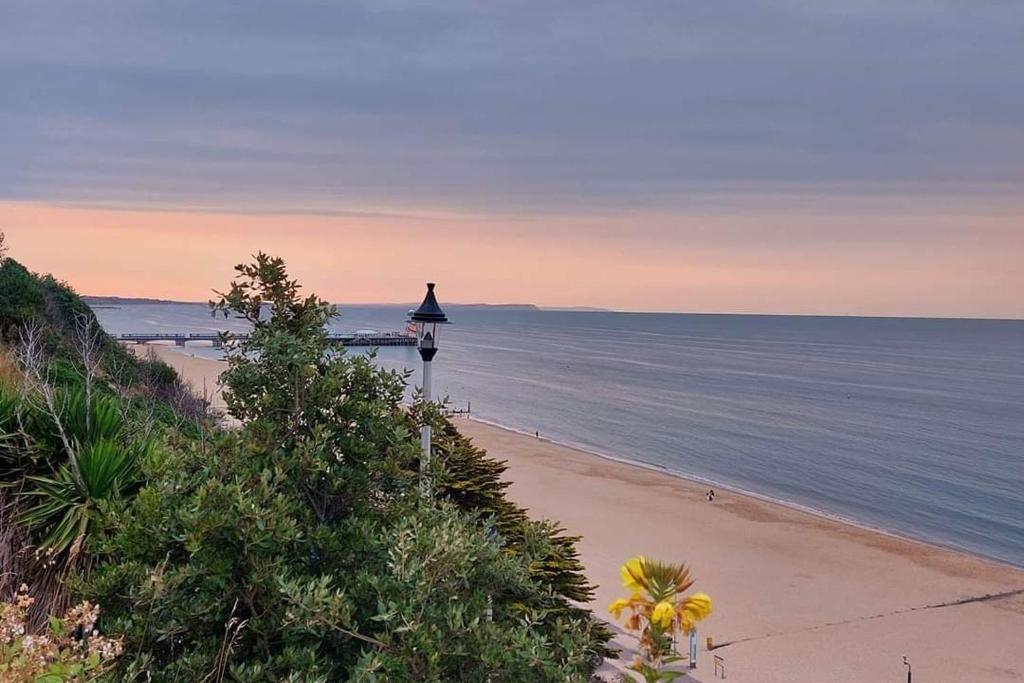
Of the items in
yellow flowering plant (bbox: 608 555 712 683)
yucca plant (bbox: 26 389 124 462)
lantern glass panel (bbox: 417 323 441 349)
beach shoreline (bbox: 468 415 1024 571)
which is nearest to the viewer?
yellow flowering plant (bbox: 608 555 712 683)

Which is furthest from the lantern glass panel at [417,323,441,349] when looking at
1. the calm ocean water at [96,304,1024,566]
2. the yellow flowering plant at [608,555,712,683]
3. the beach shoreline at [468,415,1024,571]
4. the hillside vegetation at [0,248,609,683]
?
the beach shoreline at [468,415,1024,571]

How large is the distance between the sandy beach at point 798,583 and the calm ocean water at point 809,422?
133 inches

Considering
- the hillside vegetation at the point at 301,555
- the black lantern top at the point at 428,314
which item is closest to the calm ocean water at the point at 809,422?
the black lantern top at the point at 428,314

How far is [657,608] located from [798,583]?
1974cm

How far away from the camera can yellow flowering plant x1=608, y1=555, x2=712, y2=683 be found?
1976 mm

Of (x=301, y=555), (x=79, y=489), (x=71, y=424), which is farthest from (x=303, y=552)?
(x=71, y=424)

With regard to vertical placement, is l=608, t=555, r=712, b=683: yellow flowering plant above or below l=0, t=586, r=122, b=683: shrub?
above

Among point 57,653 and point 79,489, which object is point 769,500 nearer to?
point 79,489

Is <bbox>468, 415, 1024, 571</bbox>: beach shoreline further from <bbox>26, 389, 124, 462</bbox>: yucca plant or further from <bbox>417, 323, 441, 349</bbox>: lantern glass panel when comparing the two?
<bbox>26, 389, 124, 462</bbox>: yucca plant

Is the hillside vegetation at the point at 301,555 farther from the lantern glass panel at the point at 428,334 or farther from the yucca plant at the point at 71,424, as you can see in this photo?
the lantern glass panel at the point at 428,334

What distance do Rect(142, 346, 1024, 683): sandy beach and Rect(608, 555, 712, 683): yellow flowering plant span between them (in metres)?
12.9

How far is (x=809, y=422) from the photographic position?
47656mm

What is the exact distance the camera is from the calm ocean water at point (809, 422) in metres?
29.4

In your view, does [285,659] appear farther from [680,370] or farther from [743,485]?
[680,370]
